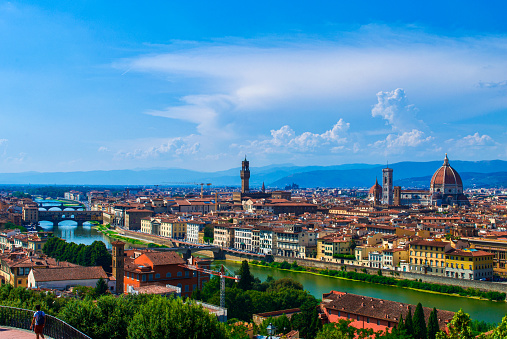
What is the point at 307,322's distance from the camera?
54.5ft

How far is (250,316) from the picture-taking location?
19.0m

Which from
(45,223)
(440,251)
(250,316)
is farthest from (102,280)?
(45,223)

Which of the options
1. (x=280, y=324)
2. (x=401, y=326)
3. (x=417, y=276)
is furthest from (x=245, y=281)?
(x=417, y=276)

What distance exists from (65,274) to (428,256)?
18.0 m

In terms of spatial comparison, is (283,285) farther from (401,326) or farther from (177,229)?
(177,229)

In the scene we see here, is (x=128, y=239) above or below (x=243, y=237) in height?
below

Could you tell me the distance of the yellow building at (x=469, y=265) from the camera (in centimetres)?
2764

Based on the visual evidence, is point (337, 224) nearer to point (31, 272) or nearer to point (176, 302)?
point (31, 272)

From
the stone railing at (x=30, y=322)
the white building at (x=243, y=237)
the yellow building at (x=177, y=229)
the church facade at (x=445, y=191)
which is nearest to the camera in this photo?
the stone railing at (x=30, y=322)

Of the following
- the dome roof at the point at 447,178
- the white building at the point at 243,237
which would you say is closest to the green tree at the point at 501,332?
the white building at the point at 243,237

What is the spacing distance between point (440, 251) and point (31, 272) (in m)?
19.0

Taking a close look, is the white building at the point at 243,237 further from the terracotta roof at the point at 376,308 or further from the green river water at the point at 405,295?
the terracotta roof at the point at 376,308

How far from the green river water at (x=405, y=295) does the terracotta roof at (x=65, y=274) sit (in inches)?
364

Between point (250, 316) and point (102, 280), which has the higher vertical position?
point (102, 280)
